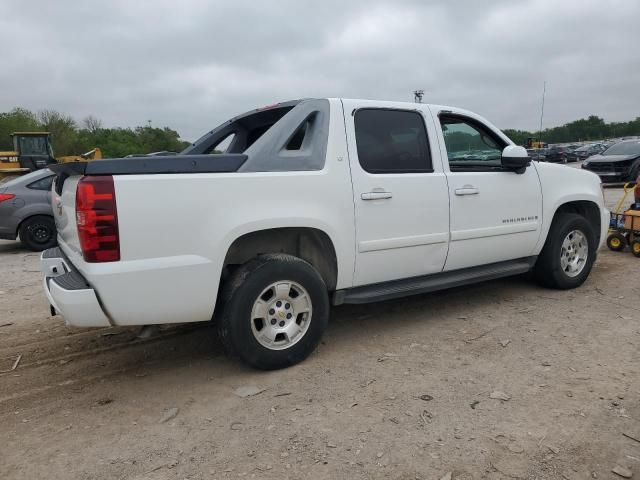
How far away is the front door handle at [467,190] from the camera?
4.09 m

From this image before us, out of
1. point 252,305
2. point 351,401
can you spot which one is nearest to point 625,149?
point 351,401

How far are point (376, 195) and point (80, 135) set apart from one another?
65.4 meters

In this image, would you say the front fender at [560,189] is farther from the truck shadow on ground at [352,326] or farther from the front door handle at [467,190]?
the front door handle at [467,190]

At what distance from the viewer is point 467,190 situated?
4.14 metres

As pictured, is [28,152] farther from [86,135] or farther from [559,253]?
[86,135]

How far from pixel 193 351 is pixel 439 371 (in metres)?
1.88

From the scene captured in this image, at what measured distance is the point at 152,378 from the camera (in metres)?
3.40

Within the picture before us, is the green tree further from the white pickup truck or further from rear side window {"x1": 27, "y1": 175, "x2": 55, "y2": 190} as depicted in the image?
the white pickup truck

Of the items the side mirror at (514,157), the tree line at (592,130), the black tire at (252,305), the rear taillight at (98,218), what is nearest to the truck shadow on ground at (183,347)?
the black tire at (252,305)

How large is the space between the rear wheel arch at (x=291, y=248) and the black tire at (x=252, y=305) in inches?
6.8

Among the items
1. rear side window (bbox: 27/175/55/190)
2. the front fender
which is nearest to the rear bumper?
the front fender

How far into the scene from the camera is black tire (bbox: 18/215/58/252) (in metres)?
8.64

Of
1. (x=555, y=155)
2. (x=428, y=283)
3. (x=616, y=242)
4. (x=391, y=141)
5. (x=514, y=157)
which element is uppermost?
(x=555, y=155)

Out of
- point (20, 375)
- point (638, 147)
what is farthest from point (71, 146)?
point (20, 375)
